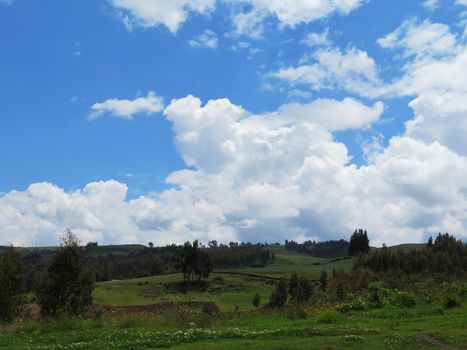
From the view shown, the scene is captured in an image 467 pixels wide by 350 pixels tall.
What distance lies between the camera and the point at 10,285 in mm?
31109

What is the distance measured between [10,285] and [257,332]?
19.2 m

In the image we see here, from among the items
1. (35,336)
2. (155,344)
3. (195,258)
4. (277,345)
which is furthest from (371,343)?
(195,258)

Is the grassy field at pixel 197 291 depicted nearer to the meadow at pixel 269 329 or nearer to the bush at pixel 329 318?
the meadow at pixel 269 329

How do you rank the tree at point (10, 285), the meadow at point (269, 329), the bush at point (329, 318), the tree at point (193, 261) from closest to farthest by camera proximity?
the meadow at point (269, 329) < the bush at point (329, 318) < the tree at point (10, 285) < the tree at point (193, 261)

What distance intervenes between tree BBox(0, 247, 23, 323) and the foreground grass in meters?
9.97

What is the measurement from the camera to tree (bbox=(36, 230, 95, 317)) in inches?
1121

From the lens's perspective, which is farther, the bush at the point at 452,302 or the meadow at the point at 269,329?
the bush at the point at 452,302

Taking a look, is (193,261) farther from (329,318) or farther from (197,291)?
(329,318)

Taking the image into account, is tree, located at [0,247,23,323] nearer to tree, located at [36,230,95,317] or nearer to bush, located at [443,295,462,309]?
tree, located at [36,230,95,317]

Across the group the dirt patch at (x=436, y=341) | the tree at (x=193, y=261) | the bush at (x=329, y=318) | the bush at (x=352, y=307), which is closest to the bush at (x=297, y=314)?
the bush at (x=329, y=318)

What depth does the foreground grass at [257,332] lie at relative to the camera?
53.1ft

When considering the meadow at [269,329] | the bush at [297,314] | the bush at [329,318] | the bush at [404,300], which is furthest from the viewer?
the bush at [404,300]

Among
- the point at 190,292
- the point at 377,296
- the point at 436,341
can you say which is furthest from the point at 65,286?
the point at 190,292

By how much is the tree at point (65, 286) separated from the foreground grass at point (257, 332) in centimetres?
730
